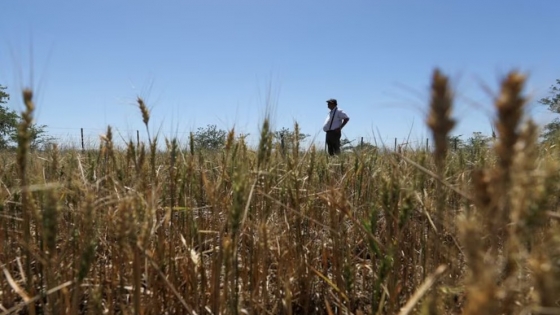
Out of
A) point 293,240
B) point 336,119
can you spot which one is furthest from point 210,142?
point 293,240

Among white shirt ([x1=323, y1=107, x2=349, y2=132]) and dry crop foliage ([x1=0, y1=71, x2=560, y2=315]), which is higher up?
white shirt ([x1=323, y1=107, x2=349, y2=132])

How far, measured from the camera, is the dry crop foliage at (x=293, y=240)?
56cm

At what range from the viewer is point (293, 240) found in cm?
194

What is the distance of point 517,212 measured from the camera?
1.71ft

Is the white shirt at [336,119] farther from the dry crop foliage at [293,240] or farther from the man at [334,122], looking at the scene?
the dry crop foliage at [293,240]

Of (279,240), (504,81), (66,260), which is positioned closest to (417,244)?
(279,240)

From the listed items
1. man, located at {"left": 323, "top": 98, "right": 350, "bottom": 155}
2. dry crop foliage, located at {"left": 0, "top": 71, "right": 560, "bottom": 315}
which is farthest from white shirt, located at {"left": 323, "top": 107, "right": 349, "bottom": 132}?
dry crop foliage, located at {"left": 0, "top": 71, "right": 560, "bottom": 315}

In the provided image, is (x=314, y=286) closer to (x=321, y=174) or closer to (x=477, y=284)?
(x=321, y=174)

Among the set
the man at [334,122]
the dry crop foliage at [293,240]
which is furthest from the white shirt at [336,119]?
the dry crop foliage at [293,240]

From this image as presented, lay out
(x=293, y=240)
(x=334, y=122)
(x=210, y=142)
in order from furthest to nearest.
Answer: (x=210, y=142), (x=334, y=122), (x=293, y=240)

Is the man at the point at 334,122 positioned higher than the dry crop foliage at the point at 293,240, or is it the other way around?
the man at the point at 334,122

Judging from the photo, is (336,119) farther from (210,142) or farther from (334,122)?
(210,142)

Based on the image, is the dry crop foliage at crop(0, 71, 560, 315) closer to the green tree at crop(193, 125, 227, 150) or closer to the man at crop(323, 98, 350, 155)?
the green tree at crop(193, 125, 227, 150)

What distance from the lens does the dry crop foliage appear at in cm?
56
